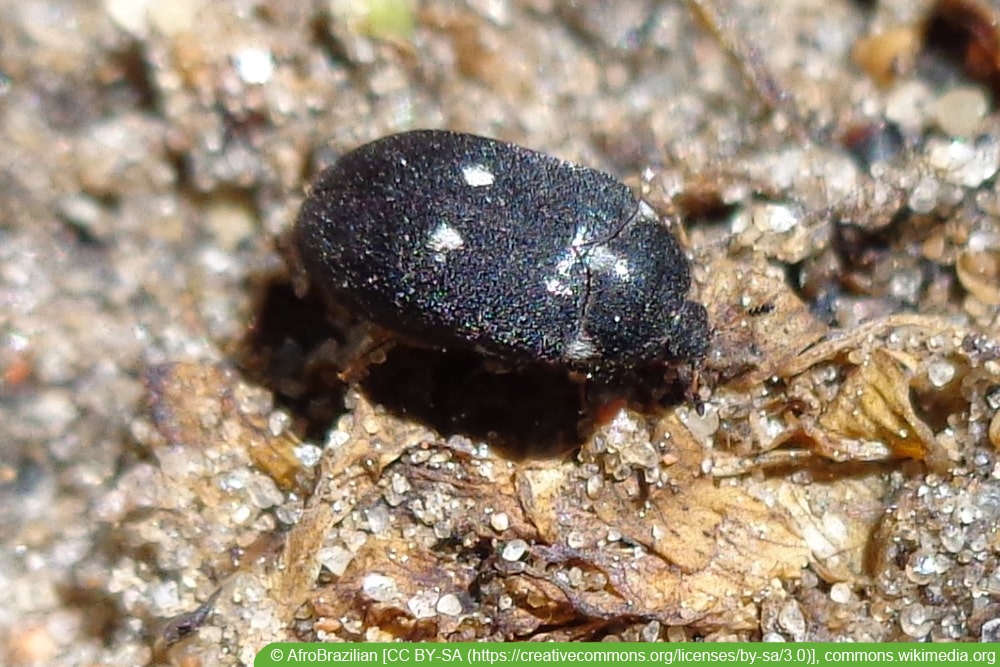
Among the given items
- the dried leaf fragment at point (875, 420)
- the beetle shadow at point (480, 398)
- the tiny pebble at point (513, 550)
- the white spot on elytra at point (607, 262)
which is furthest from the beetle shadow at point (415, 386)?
the dried leaf fragment at point (875, 420)

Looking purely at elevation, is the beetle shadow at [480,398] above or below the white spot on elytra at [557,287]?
below

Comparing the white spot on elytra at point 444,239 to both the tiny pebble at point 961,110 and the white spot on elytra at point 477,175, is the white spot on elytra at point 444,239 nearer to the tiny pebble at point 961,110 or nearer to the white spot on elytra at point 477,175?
the white spot on elytra at point 477,175

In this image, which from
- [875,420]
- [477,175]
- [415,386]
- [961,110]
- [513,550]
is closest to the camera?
[513,550]

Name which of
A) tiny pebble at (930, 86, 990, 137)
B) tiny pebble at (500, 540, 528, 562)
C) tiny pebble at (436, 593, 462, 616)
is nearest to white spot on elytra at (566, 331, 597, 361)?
tiny pebble at (500, 540, 528, 562)

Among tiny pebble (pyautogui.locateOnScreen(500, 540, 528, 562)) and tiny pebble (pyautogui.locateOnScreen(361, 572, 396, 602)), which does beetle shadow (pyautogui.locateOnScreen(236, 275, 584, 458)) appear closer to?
tiny pebble (pyautogui.locateOnScreen(500, 540, 528, 562))

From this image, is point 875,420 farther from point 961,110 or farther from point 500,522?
point 961,110

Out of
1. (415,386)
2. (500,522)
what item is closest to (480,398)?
(415,386)
